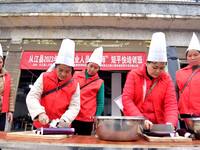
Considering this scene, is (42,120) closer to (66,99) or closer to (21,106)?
(66,99)

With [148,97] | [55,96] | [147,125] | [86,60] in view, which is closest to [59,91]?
[55,96]

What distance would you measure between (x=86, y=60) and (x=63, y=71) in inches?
172

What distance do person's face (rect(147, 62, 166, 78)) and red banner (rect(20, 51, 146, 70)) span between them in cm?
431

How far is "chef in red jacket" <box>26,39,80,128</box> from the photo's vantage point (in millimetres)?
2441

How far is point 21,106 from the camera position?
7520mm

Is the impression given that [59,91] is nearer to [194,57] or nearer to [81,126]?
[81,126]

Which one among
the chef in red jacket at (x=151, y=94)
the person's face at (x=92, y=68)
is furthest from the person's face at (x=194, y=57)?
the person's face at (x=92, y=68)

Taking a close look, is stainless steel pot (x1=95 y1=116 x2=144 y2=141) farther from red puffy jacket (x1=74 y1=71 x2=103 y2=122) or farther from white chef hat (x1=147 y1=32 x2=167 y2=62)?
red puffy jacket (x1=74 y1=71 x2=103 y2=122)

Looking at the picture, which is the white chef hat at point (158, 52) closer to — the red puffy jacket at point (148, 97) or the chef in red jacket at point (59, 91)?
the red puffy jacket at point (148, 97)

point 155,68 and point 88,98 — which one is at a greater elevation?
point 155,68

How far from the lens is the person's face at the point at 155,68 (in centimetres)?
238

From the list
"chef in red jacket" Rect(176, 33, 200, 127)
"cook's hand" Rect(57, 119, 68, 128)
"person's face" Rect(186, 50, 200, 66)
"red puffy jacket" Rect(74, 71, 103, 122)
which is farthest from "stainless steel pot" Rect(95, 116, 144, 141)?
"red puffy jacket" Rect(74, 71, 103, 122)

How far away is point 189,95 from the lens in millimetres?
2930

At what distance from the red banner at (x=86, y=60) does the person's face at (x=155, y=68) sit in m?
4.31
